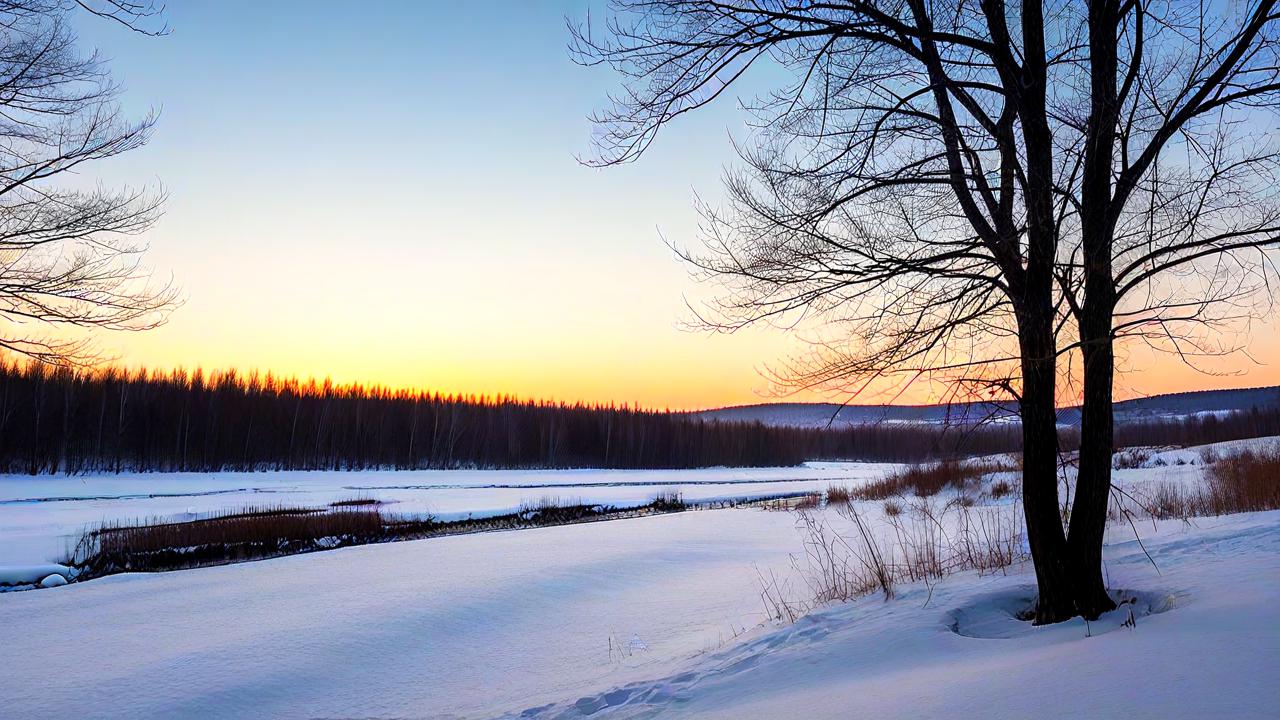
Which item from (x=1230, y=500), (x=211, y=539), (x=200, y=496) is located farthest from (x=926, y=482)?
(x=200, y=496)

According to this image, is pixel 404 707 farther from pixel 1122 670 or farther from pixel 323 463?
pixel 323 463

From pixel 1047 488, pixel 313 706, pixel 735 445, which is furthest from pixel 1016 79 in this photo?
pixel 735 445

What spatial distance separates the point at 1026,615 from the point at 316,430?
150ft

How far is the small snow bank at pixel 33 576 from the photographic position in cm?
952

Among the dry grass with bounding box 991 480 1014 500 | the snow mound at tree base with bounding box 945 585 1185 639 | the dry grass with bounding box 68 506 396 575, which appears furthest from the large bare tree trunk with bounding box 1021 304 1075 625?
the dry grass with bounding box 991 480 1014 500

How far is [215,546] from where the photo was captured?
43.1ft

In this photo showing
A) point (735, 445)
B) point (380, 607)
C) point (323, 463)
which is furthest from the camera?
point (735, 445)

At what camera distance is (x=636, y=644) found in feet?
20.1

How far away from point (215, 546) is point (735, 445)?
64.0 m

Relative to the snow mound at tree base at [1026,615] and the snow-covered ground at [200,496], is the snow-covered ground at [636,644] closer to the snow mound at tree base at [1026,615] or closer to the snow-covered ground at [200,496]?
the snow mound at tree base at [1026,615]

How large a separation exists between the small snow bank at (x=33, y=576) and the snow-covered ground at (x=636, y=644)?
42.7 inches

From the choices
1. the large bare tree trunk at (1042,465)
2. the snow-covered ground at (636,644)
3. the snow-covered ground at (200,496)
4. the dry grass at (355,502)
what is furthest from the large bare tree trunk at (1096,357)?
the dry grass at (355,502)

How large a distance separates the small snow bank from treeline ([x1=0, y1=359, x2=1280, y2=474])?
1242cm

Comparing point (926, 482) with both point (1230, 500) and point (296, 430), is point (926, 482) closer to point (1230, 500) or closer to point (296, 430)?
point (1230, 500)
